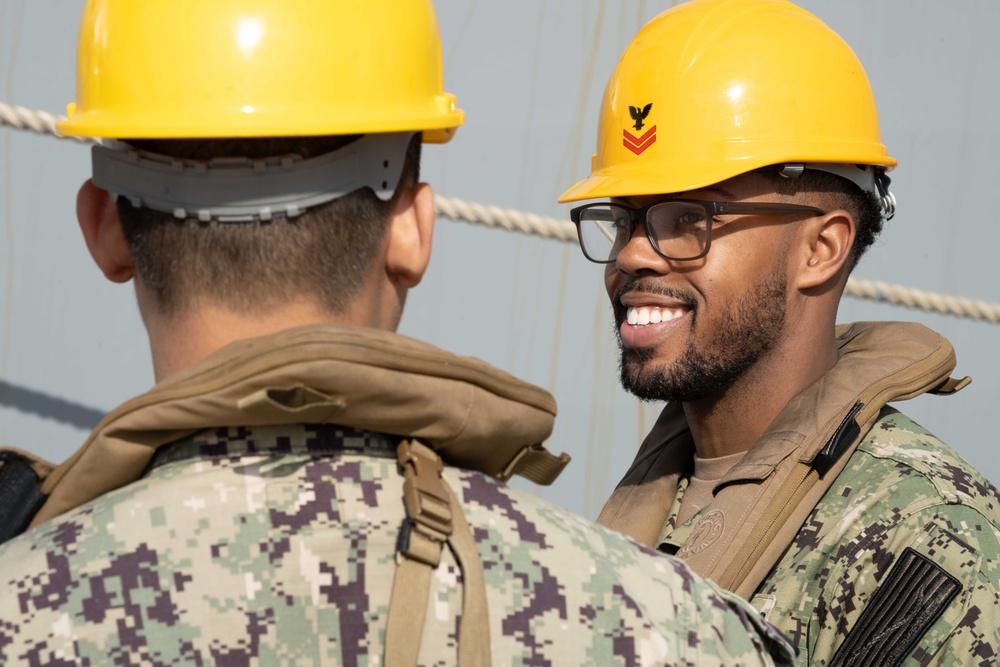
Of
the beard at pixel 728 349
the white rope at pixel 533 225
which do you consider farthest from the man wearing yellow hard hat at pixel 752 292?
the white rope at pixel 533 225

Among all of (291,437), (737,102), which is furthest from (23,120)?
(291,437)

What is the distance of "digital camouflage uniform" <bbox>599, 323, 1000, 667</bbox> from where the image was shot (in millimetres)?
1892

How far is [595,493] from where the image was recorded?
4098 millimetres

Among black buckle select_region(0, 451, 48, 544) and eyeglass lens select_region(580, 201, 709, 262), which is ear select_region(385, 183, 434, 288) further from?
eyeglass lens select_region(580, 201, 709, 262)

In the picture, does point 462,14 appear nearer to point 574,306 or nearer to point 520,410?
Result: point 574,306

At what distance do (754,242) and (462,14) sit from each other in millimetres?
1827

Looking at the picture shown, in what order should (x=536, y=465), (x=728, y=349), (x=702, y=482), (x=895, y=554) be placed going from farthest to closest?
(x=702, y=482) → (x=728, y=349) → (x=895, y=554) → (x=536, y=465)

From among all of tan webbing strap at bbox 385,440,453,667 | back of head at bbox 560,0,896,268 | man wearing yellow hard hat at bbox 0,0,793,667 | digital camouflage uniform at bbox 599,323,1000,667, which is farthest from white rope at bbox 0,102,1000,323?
tan webbing strap at bbox 385,440,453,667

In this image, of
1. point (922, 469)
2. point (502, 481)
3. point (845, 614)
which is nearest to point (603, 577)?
point (502, 481)

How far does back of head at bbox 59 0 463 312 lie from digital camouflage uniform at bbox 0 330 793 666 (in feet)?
0.50

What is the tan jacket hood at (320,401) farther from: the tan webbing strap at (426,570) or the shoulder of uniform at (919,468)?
the shoulder of uniform at (919,468)

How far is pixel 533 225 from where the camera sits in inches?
133

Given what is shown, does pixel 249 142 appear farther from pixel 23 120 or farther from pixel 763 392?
pixel 23 120

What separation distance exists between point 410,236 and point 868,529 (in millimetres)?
1093
